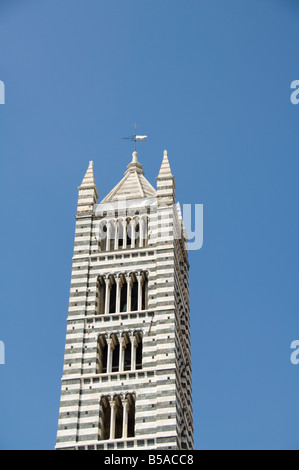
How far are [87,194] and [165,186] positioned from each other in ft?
11.8

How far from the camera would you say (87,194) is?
1754 inches

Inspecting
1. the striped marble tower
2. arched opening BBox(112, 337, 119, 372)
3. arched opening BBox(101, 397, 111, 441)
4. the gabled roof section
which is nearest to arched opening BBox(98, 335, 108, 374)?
the striped marble tower

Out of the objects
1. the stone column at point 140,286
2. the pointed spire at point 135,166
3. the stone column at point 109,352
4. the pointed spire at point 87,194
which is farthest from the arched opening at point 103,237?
the stone column at point 109,352

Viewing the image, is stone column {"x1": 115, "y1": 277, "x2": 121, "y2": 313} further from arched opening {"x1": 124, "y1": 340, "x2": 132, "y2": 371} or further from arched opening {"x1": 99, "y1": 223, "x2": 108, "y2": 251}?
arched opening {"x1": 99, "y1": 223, "x2": 108, "y2": 251}

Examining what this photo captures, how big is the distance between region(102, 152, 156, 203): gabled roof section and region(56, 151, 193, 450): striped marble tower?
0.19ft

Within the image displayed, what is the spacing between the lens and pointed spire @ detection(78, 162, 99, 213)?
44.0 metres

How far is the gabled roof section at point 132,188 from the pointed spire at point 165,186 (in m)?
0.64

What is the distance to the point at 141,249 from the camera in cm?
4175

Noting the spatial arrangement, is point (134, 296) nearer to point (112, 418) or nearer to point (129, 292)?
point (129, 292)

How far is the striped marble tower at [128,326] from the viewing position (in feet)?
121

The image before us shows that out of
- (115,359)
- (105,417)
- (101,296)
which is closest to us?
(105,417)

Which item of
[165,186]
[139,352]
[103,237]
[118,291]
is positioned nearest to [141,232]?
[103,237]
